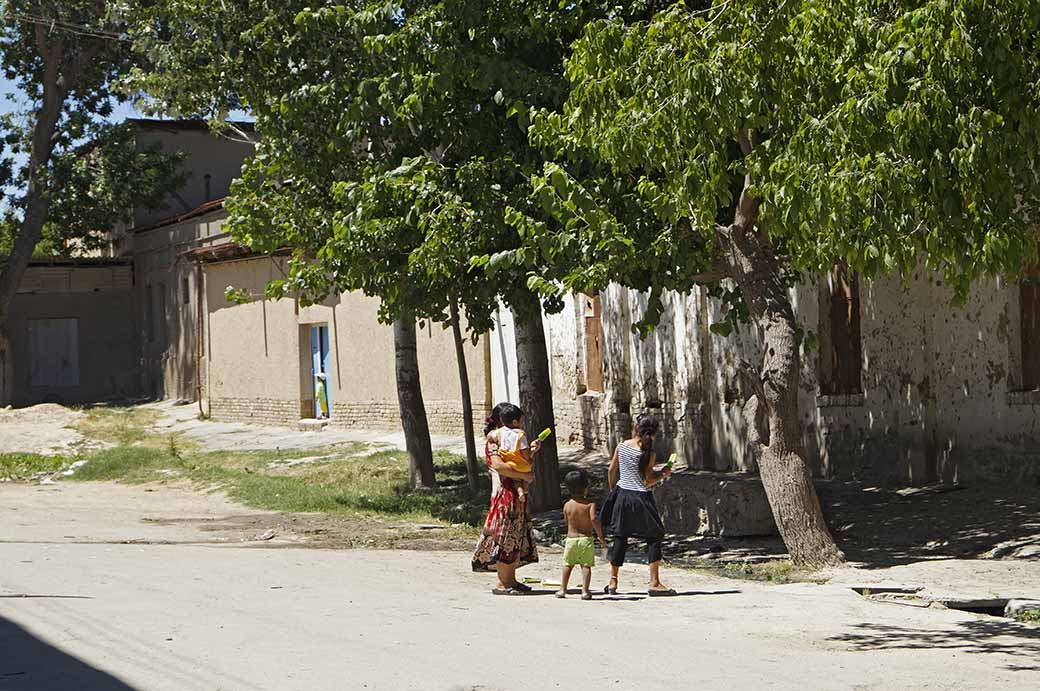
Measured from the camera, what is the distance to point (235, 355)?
29.1 meters

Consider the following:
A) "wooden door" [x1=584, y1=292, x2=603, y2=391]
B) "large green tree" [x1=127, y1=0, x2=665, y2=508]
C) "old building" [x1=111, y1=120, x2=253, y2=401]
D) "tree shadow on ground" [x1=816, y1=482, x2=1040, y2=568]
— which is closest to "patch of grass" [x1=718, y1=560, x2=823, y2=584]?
"tree shadow on ground" [x1=816, y1=482, x2=1040, y2=568]

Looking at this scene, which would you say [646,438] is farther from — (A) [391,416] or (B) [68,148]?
(B) [68,148]

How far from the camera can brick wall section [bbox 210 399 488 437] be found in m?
22.7

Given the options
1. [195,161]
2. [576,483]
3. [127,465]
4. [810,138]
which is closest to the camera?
[810,138]

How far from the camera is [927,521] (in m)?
13.1

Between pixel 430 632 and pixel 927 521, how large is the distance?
6.86m

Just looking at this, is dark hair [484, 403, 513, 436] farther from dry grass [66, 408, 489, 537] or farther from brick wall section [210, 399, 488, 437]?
brick wall section [210, 399, 488, 437]

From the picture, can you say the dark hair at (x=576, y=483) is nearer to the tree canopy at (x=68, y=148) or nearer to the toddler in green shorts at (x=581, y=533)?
the toddler in green shorts at (x=581, y=533)

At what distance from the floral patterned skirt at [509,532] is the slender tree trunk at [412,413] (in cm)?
765

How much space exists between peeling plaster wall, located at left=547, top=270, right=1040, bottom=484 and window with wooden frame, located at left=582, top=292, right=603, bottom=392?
1.65 ft

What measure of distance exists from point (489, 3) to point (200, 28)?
14.1 feet

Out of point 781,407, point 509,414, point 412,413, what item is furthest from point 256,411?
point 509,414

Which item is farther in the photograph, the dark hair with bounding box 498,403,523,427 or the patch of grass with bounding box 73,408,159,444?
the patch of grass with bounding box 73,408,159,444

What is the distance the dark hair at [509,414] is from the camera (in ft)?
32.9
